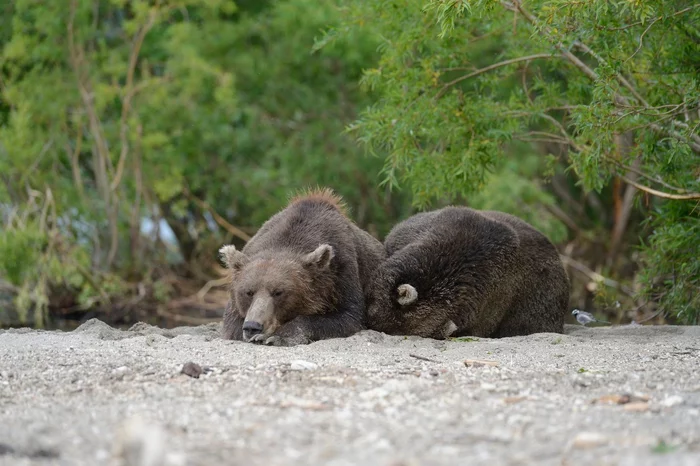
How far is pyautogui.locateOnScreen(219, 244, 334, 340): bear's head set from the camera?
899 cm

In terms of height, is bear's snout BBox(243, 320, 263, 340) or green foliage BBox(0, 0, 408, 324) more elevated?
green foliage BBox(0, 0, 408, 324)

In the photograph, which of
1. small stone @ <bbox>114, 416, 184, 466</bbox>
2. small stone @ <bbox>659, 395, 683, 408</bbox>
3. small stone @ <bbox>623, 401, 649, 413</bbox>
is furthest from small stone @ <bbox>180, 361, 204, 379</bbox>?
small stone @ <bbox>659, 395, 683, 408</bbox>

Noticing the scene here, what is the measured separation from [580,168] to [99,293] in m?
9.86

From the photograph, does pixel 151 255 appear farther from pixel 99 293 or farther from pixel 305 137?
pixel 305 137

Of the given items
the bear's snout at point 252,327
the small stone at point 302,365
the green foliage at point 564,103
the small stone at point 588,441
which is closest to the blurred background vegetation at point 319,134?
the green foliage at point 564,103

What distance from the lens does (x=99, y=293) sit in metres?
16.9

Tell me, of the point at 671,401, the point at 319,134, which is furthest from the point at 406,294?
the point at 319,134

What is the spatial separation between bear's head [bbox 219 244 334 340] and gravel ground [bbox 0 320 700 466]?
18.4 inches

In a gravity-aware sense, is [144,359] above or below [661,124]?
below

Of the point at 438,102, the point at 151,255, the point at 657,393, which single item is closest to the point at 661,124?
the point at 438,102

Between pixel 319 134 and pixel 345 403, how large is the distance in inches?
645

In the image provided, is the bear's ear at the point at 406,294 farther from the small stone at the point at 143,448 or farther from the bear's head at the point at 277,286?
the small stone at the point at 143,448

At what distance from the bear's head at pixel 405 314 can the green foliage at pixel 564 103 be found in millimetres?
1517

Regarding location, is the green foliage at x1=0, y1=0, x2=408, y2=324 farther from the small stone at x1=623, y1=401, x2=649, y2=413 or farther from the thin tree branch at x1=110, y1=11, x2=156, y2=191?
the small stone at x1=623, y1=401, x2=649, y2=413
